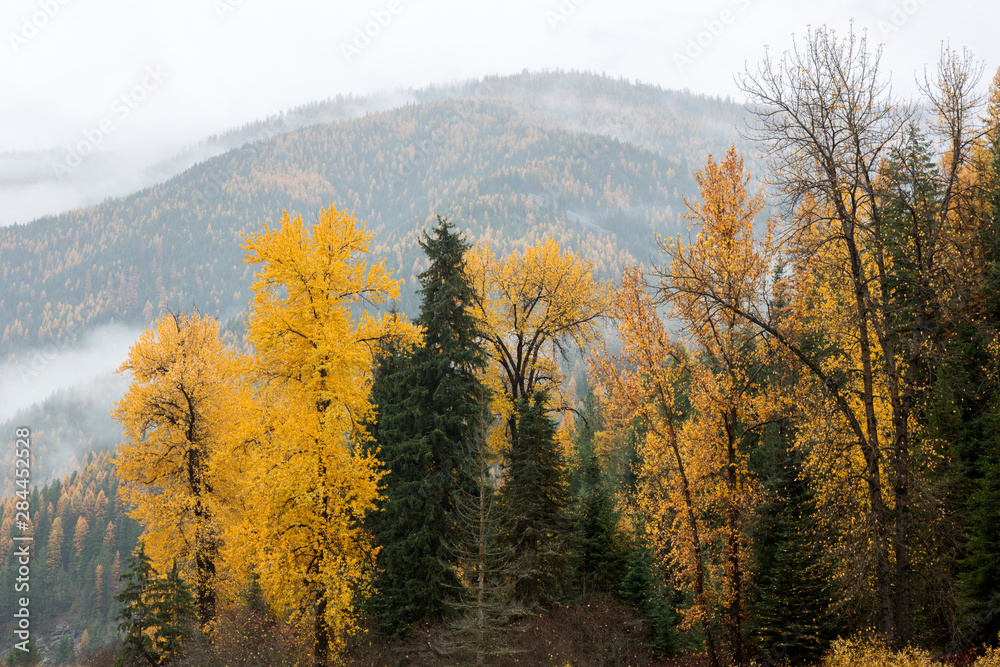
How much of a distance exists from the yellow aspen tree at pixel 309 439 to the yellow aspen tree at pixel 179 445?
8.41 meters

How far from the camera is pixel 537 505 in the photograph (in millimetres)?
20875

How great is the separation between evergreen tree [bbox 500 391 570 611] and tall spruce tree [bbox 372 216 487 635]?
231 cm

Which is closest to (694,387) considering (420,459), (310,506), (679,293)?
(679,293)

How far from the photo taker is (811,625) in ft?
51.0

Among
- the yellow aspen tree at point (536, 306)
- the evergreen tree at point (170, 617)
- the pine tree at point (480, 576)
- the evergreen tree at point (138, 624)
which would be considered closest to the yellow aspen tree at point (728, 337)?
the pine tree at point (480, 576)

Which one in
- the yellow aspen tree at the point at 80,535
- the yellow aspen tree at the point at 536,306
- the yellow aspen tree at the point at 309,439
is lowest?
the yellow aspen tree at the point at 80,535

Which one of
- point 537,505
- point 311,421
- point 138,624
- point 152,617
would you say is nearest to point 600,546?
point 537,505

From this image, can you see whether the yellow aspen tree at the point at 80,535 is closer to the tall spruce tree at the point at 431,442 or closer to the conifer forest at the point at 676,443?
the conifer forest at the point at 676,443

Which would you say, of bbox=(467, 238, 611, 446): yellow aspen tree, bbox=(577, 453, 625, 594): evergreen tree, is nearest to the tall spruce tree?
bbox=(467, 238, 611, 446): yellow aspen tree

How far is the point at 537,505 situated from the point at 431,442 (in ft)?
15.0

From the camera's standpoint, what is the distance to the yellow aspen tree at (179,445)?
22.9 metres

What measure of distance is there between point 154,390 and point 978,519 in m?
27.2

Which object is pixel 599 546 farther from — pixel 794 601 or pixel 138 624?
pixel 138 624

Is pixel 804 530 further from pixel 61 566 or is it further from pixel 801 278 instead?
pixel 61 566
